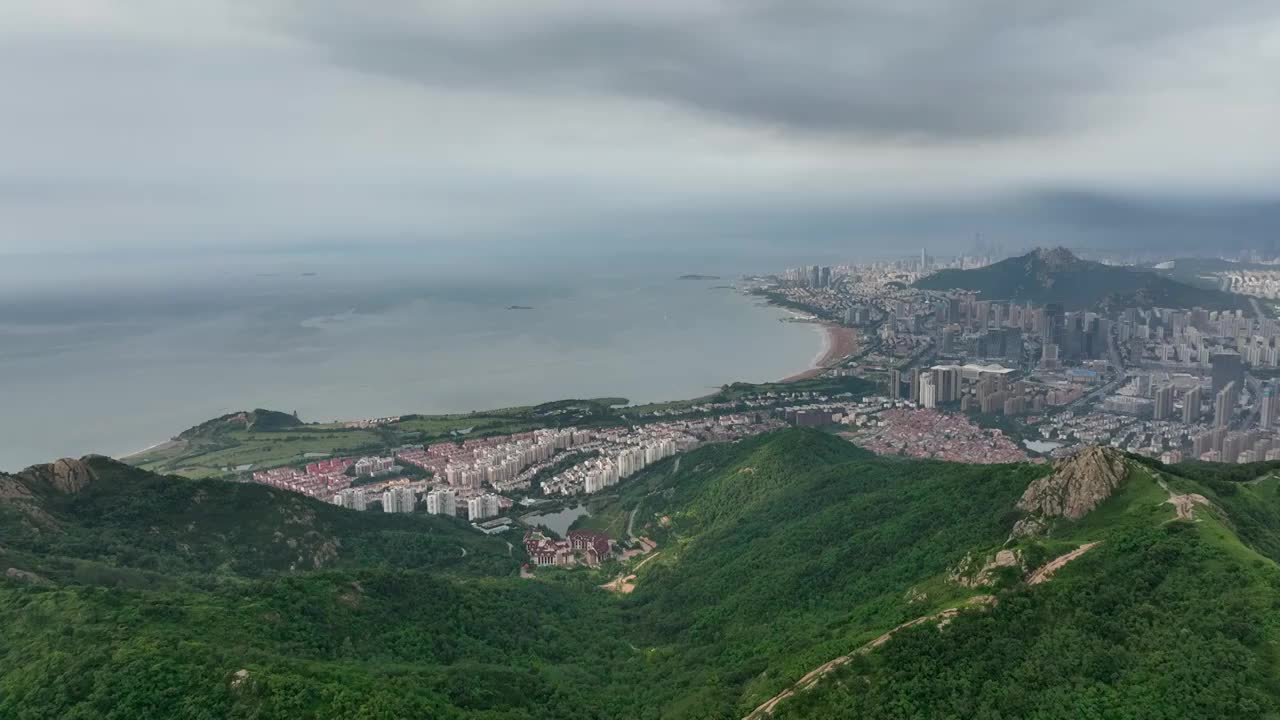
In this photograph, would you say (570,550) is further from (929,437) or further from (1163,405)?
(1163,405)

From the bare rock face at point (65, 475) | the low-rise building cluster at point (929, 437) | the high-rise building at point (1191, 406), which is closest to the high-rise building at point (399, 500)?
the bare rock face at point (65, 475)

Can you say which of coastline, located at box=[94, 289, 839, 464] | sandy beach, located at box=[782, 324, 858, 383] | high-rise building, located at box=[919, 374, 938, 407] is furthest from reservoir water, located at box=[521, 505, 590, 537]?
sandy beach, located at box=[782, 324, 858, 383]

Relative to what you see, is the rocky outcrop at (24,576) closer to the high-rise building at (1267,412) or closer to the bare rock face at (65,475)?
the bare rock face at (65,475)

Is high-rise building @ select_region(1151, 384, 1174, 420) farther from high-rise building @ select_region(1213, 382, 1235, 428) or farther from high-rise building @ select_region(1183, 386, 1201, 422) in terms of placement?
high-rise building @ select_region(1213, 382, 1235, 428)

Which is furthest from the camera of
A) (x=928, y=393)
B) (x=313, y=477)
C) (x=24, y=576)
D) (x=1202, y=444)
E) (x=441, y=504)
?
(x=928, y=393)

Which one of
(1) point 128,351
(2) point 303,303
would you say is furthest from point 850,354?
(2) point 303,303

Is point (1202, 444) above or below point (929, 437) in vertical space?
above

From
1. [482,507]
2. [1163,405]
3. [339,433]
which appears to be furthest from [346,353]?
[1163,405]

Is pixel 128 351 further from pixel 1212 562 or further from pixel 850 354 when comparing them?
pixel 1212 562
